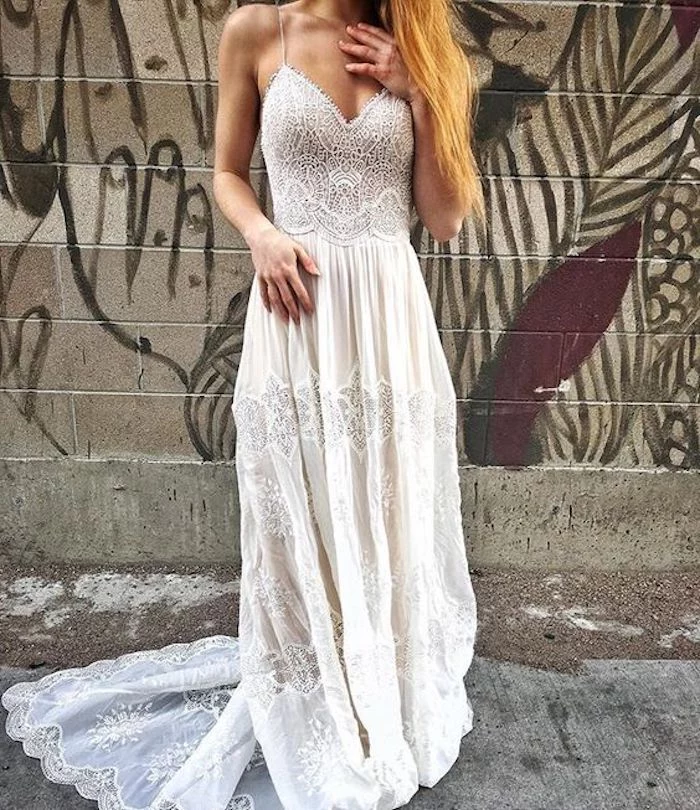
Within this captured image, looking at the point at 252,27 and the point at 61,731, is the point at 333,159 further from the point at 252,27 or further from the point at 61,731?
the point at 61,731

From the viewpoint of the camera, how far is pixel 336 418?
173 cm

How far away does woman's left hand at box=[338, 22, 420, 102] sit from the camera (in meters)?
1.60

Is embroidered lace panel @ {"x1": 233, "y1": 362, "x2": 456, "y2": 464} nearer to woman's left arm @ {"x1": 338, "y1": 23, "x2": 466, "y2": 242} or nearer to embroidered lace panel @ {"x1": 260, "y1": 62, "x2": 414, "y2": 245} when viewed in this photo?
embroidered lace panel @ {"x1": 260, "y1": 62, "x2": 414, "y2": 245}

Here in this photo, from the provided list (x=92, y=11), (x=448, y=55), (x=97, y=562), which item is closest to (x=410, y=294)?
(x=448, y=55)

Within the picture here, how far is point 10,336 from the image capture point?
3012mm

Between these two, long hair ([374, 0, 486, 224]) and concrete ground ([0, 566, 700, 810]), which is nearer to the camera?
long hair ([374, 0, 486, 224])

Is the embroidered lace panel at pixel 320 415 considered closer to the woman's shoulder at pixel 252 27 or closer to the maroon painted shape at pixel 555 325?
the woman's shoulder at pixel 252 27

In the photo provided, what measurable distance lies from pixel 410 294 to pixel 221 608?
172 cm

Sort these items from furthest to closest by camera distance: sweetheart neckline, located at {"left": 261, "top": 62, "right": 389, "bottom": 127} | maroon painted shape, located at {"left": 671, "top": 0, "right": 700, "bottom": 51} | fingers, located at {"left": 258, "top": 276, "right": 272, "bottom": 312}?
maroon painted shape, located at {"left": 671, "top": 0, "right": 700, "bottom": 51} → fingers, located at {"left": 258, "top": 276, "right": 272, "bottom": 312} → sweetheart neckline, located at {"left": 261, "top": 62, "right": 389, "bottom": 127}

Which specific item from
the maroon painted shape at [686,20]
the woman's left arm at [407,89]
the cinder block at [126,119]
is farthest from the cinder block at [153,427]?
the maroon painted shape at [686,20]

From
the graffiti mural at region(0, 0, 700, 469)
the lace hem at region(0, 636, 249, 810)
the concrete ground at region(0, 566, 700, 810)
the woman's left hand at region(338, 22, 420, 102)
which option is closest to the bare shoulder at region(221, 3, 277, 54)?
the woman's left hand at region(338, 22, 420, 102)

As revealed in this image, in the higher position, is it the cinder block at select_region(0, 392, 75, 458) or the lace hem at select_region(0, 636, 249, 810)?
the cinder block at select_region(0, 392, 75, 458)

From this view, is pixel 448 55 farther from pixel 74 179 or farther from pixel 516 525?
pixel 516 525

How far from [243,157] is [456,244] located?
132 cm
